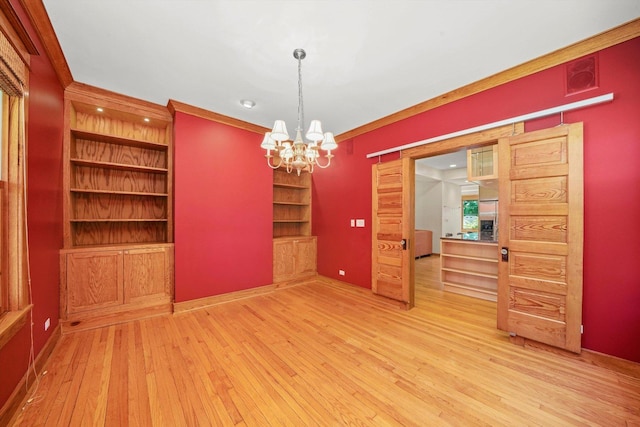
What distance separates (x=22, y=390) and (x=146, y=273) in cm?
160

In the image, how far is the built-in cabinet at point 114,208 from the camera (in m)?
2.83

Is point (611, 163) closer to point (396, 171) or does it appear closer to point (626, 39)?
point (626, 39)

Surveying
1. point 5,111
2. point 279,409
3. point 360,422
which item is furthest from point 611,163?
point 5,111

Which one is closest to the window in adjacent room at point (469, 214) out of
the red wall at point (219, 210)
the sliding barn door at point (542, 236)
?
the sliding barn door at point (542, 236)

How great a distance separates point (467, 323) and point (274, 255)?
10.3ft

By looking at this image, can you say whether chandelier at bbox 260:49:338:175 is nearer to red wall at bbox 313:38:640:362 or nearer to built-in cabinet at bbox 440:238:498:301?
red wall at bbox 313:38:640:362

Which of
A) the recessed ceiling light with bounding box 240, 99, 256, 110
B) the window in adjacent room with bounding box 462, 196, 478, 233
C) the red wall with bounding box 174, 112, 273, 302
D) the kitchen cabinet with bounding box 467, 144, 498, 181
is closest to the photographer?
the recessed ceiling light with bounding box 240, 99, 256, 110

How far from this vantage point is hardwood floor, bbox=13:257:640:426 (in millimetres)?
1581

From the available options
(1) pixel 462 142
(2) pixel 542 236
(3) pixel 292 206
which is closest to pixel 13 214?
(3) pixel 292 206

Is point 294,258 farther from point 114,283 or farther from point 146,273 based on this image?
point 114,283

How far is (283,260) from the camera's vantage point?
450 centimetres

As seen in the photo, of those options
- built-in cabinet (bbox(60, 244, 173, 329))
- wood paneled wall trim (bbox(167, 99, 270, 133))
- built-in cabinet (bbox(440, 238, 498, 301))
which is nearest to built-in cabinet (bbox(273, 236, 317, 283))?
built-in cabinet (bbox(60, 244, 173, 329))

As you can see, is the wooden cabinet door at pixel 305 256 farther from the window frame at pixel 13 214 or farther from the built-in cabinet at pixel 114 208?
the window frame at pixel 13 214

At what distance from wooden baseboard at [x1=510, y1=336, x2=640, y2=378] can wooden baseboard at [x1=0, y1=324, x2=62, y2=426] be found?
13.9ft
